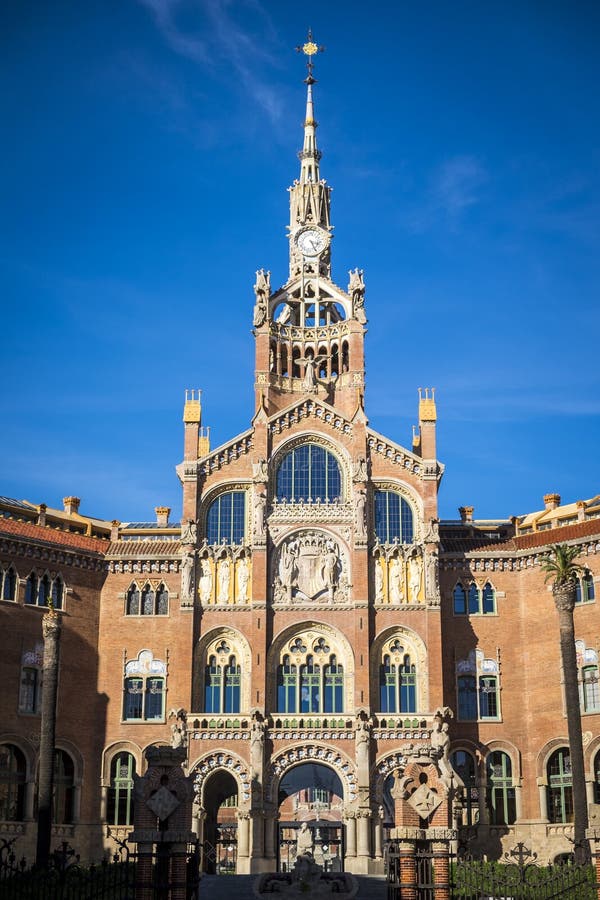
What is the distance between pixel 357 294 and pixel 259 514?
15637 millimetres

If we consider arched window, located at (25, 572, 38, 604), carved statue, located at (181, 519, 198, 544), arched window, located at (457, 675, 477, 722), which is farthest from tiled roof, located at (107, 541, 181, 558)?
arched window, located at (457, 675, 477, 722)

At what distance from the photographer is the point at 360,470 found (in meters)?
69.2

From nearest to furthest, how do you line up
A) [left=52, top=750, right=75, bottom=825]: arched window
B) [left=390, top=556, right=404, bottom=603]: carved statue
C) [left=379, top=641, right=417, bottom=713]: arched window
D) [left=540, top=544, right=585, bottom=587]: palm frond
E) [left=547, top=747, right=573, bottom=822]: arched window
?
[left=540, top=544, right=585, bottom=587]: palm frond → [left=547, top=747, right=573, bottom=822]: arched window → [left=52, top=750, right=75, bottom=825]: arched window → [left=379, top=641, right=417, bottom=713]: arched window → [left=390, top=556, right=404, bottom=603]: carved statue

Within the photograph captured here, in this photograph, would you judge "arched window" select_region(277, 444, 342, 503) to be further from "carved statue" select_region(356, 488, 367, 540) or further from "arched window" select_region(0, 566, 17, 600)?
"arched window" select_region(0, 566, 17, 600)

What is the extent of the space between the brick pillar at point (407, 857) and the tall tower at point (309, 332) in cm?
3569

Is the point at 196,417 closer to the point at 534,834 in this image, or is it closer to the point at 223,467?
the point at 223,467

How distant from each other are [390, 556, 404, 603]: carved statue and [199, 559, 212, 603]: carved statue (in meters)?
9.75

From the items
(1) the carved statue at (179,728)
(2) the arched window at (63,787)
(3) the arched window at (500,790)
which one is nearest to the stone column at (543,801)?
(3) the arched window at (500,790)

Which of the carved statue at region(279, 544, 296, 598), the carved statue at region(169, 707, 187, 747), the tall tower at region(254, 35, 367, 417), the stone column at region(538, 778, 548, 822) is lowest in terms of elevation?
the stone column at region(538, 778, 548, 822)

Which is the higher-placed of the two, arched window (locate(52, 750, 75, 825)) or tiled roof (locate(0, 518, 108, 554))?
tiled roof (locate(0, 518, 108, 554))

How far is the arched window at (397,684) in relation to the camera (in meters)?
66.4

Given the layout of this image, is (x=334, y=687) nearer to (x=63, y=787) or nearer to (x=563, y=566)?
(x=563, y=566)

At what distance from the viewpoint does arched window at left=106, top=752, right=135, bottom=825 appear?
217ft

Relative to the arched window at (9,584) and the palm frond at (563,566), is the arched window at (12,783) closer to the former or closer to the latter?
the arched window at (9,584)
